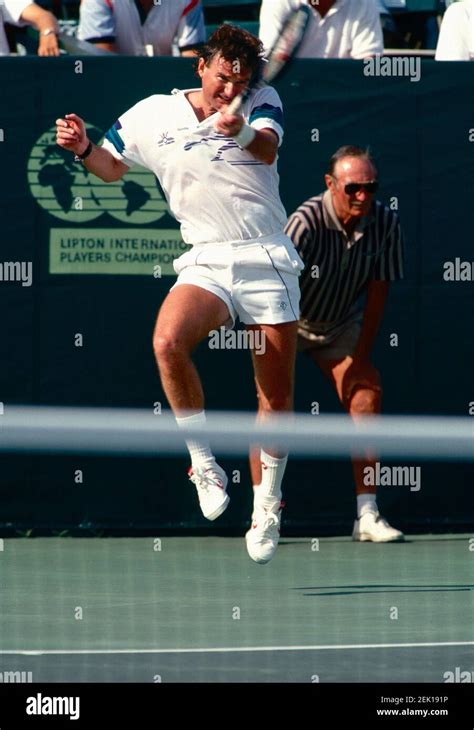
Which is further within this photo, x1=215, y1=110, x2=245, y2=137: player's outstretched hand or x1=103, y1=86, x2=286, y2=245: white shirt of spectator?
x1=103, y1=86, x2=286, y2=245: white shirt of spectator

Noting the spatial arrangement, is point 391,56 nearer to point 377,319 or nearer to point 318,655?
point 377,319

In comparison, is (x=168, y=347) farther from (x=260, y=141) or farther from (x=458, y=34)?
(x=458, y=34)

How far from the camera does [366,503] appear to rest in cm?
912

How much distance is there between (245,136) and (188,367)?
37.6 inches

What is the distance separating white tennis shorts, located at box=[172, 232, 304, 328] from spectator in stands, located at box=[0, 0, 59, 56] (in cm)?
258

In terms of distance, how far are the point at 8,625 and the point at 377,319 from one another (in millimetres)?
3362

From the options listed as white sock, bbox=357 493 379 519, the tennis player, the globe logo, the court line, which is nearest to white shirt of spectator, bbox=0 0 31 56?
the globe logo

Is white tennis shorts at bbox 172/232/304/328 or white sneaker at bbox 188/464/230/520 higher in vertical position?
white tennis shorts at bbox 172/232/304/328

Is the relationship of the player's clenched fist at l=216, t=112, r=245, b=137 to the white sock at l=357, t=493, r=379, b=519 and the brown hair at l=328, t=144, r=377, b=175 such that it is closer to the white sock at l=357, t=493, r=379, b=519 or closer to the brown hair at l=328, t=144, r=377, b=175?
the brown hair at l=328, t=144, r=377, b=175

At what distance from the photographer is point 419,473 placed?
963 centimetres

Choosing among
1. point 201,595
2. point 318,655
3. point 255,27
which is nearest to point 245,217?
point 201,595

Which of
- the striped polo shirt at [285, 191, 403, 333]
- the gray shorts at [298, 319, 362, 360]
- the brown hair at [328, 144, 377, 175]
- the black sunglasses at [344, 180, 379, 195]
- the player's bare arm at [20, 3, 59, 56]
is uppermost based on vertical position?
the player's bare arm at [20, 3, 59, 56]

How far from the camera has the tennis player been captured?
268 inches

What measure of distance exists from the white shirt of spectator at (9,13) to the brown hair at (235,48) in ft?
9.20
